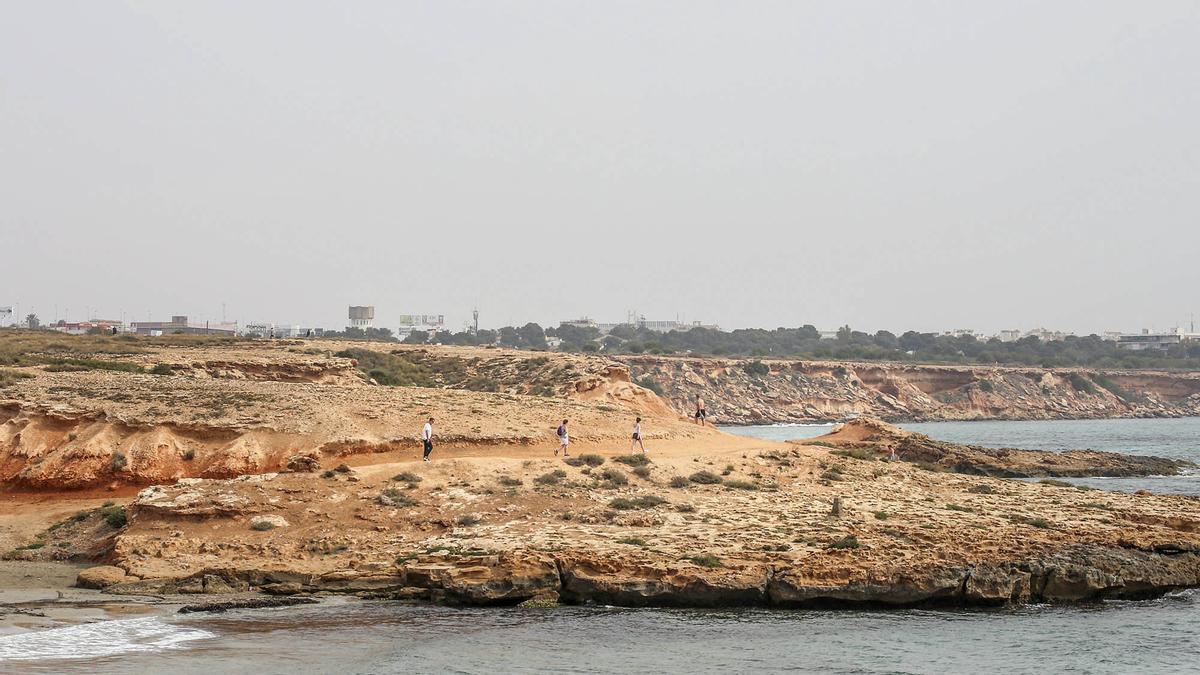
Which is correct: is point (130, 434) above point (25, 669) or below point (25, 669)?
above

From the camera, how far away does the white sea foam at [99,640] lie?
1859 cm

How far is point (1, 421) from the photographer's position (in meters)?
33.7

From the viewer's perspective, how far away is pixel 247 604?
21.8 m

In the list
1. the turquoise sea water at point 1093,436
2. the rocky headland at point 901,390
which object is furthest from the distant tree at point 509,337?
the turquoise sea water at point 1093,436

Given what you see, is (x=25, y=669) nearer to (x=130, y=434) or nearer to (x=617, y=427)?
(x=130, y=434)

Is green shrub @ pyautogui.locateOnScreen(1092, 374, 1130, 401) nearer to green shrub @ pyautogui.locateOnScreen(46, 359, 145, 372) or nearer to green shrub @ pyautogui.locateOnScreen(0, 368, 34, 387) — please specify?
green shrub @ pyautogui.locateOnScreen(46, 359, 145, 372)

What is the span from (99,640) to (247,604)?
2975mm

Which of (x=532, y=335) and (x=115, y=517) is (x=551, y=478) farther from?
(x=532, y=335)

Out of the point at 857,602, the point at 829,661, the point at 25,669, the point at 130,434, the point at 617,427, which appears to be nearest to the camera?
the point at 25,669

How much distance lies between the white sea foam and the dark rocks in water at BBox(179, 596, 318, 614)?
0.90 m

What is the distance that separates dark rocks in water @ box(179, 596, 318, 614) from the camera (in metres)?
21.4

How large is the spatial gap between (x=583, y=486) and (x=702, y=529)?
4.77m

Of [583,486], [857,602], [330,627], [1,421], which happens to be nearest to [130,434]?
[1,421]

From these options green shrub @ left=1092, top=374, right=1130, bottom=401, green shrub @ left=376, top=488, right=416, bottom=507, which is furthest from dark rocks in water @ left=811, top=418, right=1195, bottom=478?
green shrub @ left=1092, top=374, right=1130, bottom=401
